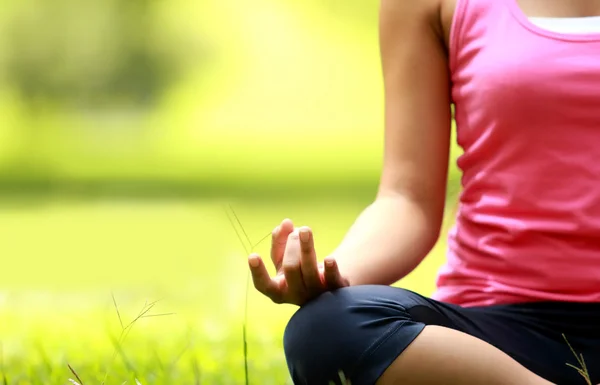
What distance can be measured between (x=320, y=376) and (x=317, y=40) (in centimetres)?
1607

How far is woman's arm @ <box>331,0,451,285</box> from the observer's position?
203 centimetres

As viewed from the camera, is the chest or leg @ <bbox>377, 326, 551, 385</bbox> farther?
the chest

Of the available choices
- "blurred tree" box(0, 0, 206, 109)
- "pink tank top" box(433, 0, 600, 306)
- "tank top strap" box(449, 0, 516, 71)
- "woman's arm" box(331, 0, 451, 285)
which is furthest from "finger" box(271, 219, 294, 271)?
"blurred tree" box(0, 0, 206, 109)

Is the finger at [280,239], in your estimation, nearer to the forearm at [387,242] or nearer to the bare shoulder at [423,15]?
the forearm at [387,242]

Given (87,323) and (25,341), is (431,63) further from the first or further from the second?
(87,323)

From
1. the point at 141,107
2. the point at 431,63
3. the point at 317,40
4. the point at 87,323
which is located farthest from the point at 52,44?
the point at 431,63

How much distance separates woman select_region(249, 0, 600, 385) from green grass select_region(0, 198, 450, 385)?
0.47 m

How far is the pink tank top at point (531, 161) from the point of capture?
1858 mm

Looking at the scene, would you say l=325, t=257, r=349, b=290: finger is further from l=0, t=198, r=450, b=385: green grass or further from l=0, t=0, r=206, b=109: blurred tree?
l=0, t=0, r=206, b=109: blurred tree

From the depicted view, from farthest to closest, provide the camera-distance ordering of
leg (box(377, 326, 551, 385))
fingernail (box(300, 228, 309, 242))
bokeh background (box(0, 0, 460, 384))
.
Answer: bokeh background (box(0, 0, 460, 384))
leg (box(377, 326, 551, 385))
fingernail (box(300, 228, 309, 242))

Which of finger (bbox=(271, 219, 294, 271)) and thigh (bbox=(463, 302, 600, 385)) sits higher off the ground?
finger (bbox=(271, 219, 294, 271))

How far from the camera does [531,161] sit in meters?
1.89

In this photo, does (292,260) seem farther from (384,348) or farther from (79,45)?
(79,45)

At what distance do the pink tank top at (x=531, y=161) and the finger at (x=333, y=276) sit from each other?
0.97 ft
